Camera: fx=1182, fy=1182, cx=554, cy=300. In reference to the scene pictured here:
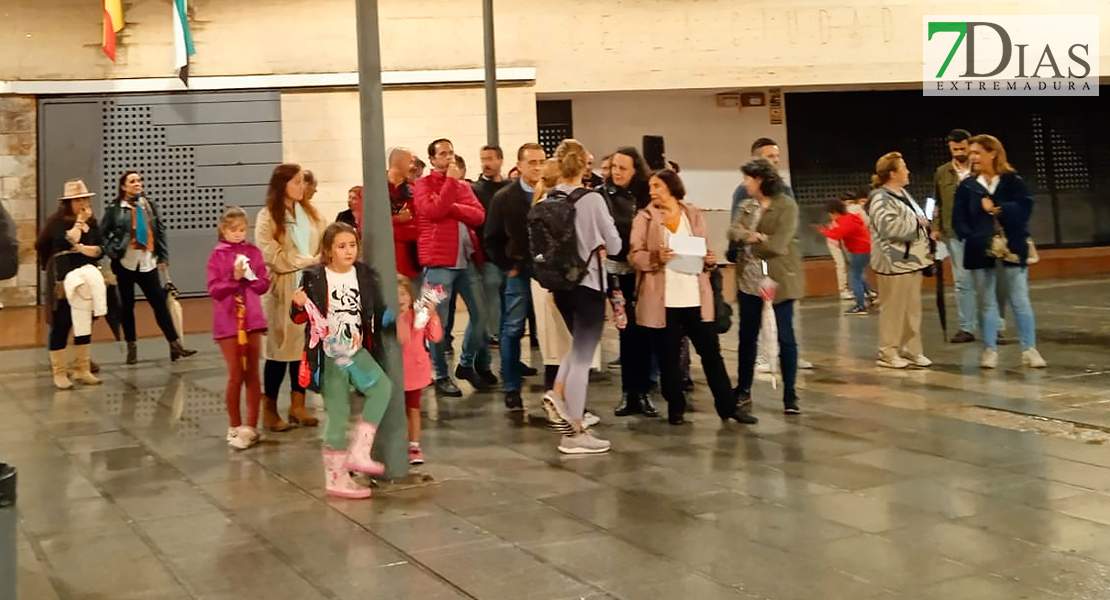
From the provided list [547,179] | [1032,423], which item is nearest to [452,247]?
[547,179]

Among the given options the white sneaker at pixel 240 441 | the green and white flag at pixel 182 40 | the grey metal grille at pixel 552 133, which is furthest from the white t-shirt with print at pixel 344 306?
the grey metal grille at pixel 552 133

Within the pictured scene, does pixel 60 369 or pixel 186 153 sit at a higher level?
pixel 186 153

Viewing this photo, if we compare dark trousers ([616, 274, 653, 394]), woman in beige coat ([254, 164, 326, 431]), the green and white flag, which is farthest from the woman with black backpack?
the green and white flag

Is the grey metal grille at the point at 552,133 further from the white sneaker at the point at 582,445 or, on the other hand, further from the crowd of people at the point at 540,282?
the white sneaker at the point at 582,445

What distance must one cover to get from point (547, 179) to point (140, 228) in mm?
5782

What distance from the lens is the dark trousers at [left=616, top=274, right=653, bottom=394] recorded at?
825 cm

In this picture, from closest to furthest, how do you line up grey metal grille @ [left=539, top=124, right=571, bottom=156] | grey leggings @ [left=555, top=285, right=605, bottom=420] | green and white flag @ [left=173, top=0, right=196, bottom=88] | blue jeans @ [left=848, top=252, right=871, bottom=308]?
grey leggings @ [left=555, top=285, right=605, bottom=420], blue jeans @ [left=848, top=252, right=871, bottom=308], green and white flag @ [left=173, top=0, right=196, bottom=88], grey metal grille @ [left=539, top=124, right=571, bottom=156]

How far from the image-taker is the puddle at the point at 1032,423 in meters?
7.19

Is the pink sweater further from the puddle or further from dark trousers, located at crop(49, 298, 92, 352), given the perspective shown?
dark trousers, located at crop(49, 298, 92, 352)

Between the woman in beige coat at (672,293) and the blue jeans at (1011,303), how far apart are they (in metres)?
3.18

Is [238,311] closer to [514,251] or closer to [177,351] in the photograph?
[514,251]

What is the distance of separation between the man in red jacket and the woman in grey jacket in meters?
3.33

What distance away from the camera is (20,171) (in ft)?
56.7

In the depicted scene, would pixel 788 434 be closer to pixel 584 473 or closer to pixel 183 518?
pixel 584 473
